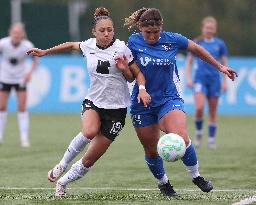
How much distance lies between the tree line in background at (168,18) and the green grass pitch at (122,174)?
33.7ft

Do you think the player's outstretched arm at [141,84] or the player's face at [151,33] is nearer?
the player's outstretched arm at [141,84]

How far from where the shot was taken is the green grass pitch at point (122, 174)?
10765mm

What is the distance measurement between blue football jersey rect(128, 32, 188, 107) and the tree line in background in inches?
728

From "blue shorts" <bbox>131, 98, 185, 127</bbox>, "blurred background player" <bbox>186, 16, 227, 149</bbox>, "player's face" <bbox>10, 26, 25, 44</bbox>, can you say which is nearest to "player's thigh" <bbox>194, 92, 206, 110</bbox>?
"blurred background player" <bbox>186, 16, 227, 149</bbox>

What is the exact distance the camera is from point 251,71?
1145 inches

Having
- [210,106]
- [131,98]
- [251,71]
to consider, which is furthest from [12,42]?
[251,71]

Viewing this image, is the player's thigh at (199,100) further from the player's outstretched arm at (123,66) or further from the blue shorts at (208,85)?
the player's outstretched arm at (123,66)

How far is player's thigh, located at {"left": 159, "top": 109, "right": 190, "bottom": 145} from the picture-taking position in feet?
35.5

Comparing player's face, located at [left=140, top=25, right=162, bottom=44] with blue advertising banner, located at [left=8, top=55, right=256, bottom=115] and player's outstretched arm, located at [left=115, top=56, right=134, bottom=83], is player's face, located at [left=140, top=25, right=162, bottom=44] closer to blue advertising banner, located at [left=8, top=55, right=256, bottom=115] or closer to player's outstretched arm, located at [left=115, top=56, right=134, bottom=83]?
player's outstretched arm, located at [left=115, top=56, right=134, bottom=83]

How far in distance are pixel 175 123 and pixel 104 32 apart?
1.29 metres

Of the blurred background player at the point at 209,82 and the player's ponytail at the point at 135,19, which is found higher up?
the player's ponytail at the point at 135,19

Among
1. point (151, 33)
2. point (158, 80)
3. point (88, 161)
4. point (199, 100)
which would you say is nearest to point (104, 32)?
point (151, 33)

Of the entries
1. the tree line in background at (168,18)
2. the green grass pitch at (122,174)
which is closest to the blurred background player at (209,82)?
the green grass pitch at (122,174)

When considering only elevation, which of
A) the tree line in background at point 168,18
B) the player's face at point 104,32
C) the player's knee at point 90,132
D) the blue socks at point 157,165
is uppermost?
the player's face at point 104,32
